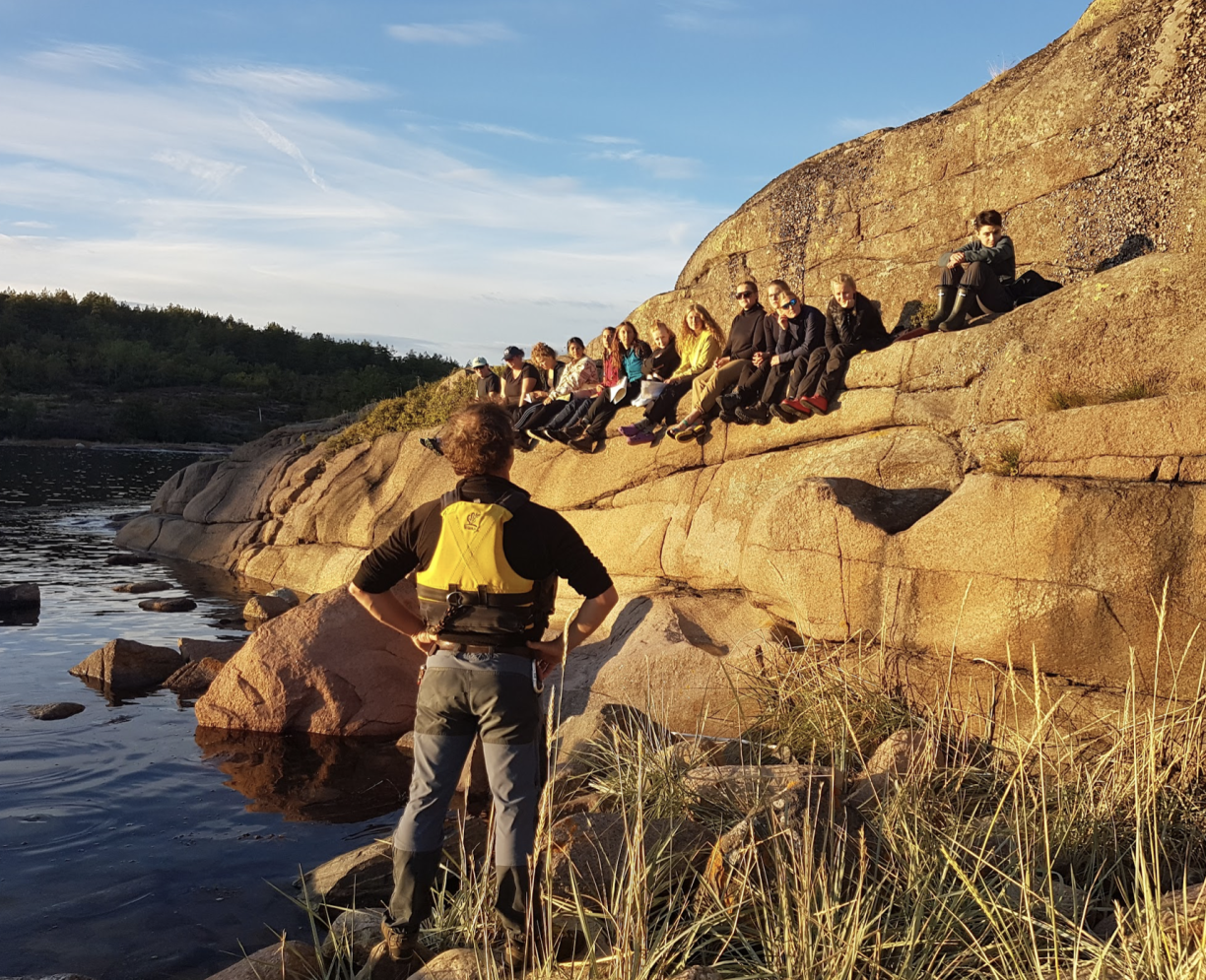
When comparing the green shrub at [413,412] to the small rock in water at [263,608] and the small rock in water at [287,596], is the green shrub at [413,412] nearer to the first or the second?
the small rock in water at [287,596]

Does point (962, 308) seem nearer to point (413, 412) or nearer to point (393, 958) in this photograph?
point (393, 958)

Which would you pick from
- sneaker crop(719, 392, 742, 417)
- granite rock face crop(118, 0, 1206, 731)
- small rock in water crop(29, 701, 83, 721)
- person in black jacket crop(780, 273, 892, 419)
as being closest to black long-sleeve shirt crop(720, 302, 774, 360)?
sneaker crop(719, 392, 742, 417)

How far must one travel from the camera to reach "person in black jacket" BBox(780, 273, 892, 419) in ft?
40.4

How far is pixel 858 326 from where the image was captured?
42.1ft

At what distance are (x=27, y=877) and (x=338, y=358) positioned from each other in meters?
89.0

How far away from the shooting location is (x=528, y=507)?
4863mm

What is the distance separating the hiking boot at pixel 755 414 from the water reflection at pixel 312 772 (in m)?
5.42

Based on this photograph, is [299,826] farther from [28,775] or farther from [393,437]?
[393,437]

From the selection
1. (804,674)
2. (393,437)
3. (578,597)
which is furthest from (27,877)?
(393,437)

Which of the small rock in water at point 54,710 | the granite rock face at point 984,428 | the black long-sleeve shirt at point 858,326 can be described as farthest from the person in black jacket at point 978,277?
the small rock in water at point 54,710

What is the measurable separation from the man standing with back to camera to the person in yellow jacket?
967 centimetres

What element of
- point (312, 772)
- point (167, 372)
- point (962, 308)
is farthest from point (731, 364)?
point (167, 372)

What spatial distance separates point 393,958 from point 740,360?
9.59m

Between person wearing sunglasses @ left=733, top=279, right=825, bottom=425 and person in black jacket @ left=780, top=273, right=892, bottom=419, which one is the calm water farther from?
person in black jacket @ left=780, top=273, right=892, bottom=419
